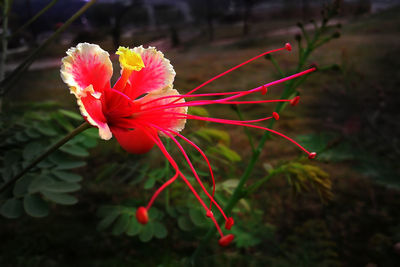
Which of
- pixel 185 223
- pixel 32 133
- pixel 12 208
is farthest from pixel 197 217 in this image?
pixel 32 133

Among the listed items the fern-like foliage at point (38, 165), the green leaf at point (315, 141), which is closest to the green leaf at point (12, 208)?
the fern-like foliage at point (38, 165)

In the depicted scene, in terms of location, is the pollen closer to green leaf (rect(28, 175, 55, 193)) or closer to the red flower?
the red flower

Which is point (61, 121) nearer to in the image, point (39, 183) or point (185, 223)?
point (39, 183)

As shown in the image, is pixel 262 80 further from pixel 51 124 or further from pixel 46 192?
pixel 46 192

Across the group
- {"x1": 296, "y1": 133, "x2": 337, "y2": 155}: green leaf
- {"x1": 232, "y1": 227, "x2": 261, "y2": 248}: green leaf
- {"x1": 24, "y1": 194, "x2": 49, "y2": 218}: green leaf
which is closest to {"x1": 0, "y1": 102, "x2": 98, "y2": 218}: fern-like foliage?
{"x1": 24, "y1": 194, "x2": 49, "y2": 218}: green leaf

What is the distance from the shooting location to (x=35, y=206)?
0.83 meters

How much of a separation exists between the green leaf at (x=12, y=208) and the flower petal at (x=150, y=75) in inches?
16.6

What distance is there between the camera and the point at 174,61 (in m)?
2.82

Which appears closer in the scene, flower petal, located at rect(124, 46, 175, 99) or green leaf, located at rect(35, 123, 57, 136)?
flower petal, located at rect(124, 46, 175, 99)

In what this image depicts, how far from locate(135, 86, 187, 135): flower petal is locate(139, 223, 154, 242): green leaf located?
16.0 inches

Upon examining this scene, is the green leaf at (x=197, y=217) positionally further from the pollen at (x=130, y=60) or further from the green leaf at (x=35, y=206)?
the pollen at (x=130, y=60)

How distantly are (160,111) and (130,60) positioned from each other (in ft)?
0.40

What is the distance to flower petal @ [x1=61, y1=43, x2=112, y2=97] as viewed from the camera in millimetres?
594

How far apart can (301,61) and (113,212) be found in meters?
0.74
